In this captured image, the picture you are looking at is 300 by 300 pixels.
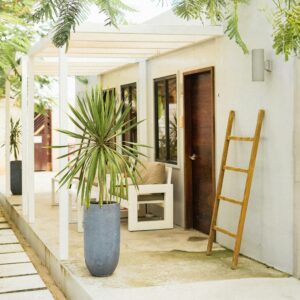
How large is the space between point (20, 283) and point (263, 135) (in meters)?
2.86

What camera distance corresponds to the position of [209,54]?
7.15 m

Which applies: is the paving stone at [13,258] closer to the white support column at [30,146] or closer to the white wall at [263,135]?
the white support column at [30,146]

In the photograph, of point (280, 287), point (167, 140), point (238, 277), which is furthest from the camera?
point (167, 140)

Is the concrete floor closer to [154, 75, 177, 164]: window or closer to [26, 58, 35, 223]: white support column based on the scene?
[26, 58, 35, 223]: white support column

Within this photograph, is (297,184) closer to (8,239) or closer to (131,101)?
(8,239)

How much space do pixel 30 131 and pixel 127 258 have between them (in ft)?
9.78

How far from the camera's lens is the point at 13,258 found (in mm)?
7285

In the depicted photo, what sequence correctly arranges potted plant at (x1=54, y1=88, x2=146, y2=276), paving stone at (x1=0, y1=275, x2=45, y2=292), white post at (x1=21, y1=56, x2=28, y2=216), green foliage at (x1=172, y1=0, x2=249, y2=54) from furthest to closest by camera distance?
1. white post at (x1=21, y1=56, x2=28, y2=216)
2. paving stone at (x1=0, y1=275, x2=45, y2=292)
3. potted plant at (x1=54, y1=88, x2=146, y2=276)
4. green foliage at (x1=172, y1=0, x2=249, y2=54)

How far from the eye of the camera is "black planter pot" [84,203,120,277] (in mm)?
5211

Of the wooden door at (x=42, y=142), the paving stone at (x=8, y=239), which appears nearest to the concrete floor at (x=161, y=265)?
A: the paving stone at (x=8, y=239)

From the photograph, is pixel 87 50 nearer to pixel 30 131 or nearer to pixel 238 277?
pixel 30 131

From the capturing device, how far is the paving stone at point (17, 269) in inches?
254

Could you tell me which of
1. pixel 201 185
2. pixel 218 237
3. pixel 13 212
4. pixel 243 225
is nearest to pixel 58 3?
pixel 243 225

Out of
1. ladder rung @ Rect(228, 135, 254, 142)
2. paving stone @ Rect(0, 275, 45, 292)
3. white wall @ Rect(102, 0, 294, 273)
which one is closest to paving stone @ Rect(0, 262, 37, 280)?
paving stone @ Rect(0, 275, 45, 292)
